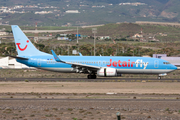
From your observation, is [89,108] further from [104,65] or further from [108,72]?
[104,65]

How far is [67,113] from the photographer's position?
826 inches

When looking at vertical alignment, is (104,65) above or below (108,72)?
above

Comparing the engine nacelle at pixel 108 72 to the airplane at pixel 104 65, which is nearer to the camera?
the engine nacelle at pixel 108 72

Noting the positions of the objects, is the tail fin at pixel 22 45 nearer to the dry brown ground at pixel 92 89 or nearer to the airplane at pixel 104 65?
the airplane at pixel 104 65

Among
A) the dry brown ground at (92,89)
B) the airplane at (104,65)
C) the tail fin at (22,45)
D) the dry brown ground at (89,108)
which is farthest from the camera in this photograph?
the tail fin at (22,45)

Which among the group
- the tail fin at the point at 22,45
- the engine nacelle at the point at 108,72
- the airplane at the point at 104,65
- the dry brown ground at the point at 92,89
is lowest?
the dry brown ground at the point at 92,89

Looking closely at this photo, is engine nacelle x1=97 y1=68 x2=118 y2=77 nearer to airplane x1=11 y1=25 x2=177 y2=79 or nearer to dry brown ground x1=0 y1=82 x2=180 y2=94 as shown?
airplane x1=11 y1=25 x2=177 y2=79

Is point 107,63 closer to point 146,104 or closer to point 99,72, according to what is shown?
point 99,72

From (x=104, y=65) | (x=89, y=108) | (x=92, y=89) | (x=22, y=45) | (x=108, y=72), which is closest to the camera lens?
(x=89, y=108)

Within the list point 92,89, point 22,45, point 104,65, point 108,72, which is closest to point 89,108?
point 92,89

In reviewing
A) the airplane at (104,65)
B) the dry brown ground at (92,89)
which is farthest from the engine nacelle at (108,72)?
the dry brown ground at (92,89)

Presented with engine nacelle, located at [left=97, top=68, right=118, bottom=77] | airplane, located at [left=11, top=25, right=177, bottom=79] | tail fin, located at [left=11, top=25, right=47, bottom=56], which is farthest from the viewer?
tail fin, located at [left=11, top=25, right=47, bottom=56]

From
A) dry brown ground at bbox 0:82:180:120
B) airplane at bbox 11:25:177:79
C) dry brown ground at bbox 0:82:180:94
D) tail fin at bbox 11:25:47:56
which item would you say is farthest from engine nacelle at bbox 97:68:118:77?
dry brown ground at bbox 0:82:180:120

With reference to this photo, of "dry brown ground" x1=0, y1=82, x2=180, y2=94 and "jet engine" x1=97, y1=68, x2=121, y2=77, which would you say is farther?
"jet engine" x1=97, y1=68, x2=121, y2=77
